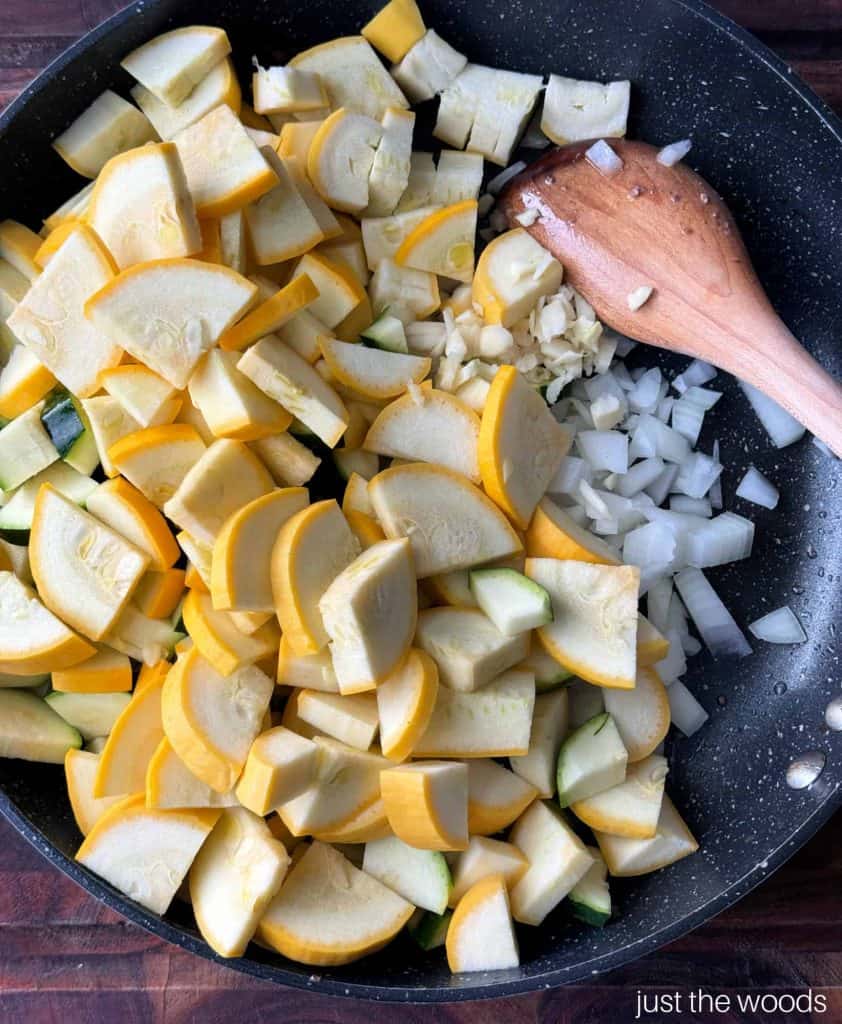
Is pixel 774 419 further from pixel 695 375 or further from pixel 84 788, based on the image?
pixel 84 788

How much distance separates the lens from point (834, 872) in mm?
1736

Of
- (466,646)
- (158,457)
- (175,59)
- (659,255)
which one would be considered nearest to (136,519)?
(158,457)

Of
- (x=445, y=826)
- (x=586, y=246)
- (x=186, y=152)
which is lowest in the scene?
(x=445, y=826)

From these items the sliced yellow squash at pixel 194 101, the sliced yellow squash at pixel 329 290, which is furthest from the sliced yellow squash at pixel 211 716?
the sliced yellow squash at pixel 194 101

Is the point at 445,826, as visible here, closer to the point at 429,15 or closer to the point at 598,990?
the point at 598,990

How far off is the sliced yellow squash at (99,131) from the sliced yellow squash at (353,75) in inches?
11.8

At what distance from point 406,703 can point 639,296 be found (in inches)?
31.8

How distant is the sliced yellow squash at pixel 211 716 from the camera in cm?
143

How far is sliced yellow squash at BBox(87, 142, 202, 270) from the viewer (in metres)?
1.40

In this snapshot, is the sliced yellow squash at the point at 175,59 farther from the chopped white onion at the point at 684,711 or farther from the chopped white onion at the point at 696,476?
the chopped white onion at the point at 684,711

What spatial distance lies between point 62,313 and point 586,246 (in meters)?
0.89

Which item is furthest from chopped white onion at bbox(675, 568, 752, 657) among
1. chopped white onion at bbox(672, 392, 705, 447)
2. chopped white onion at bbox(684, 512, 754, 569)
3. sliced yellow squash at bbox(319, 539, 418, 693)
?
sliced yellow squash at bbox(319, 539, 418, 693)

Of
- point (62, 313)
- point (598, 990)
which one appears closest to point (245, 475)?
point (62, 313)

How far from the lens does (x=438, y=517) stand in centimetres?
151
